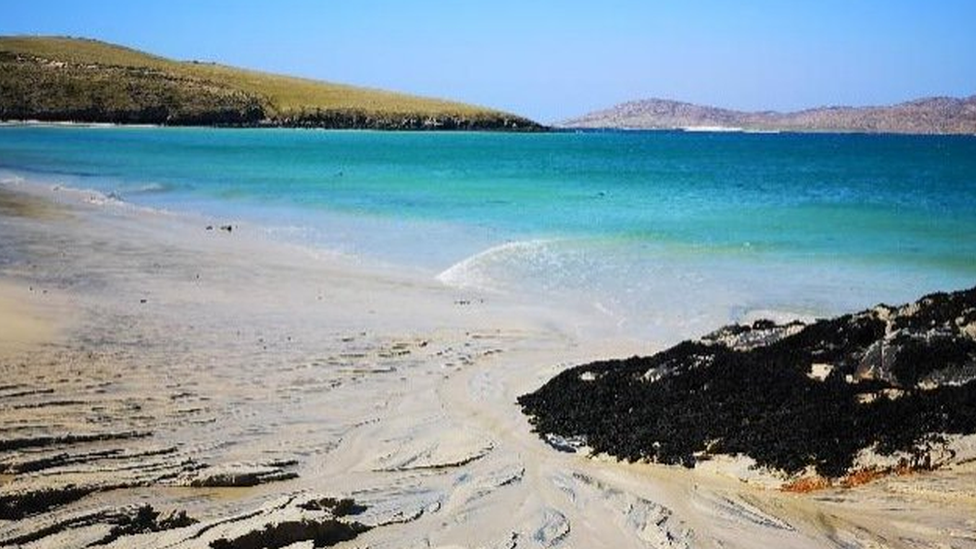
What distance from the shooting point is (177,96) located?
12344cm

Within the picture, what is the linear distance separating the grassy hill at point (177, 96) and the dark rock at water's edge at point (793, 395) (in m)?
112

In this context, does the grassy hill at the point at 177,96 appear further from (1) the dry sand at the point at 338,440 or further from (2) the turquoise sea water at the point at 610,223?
(1) the dry sand at the point at 338,440

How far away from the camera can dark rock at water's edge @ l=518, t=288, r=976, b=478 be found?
6289mm

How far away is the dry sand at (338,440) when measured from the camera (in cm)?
524

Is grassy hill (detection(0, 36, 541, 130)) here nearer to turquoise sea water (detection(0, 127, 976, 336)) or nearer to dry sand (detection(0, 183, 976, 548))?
turquoise sea water (detection(0, 127, 976, 336))

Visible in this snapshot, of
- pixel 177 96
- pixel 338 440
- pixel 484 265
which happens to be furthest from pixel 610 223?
pixel 177 96

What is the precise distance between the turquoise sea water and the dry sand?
3.59 m

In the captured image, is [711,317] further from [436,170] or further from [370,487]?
[436,170]

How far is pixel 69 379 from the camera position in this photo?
7.96 metres

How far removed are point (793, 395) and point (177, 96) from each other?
12870 cm

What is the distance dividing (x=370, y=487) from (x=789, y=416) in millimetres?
3371

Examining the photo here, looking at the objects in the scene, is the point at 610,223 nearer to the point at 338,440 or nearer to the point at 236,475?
the point at 338,440

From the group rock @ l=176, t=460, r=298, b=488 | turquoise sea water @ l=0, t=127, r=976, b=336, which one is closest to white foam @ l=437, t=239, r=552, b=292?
turquoise sea water @ l=0, t=127, r=976, b=336

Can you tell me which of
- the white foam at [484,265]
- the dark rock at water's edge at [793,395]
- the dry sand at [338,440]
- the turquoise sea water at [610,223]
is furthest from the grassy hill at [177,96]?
the dark rock at water's edge at [793,395]
